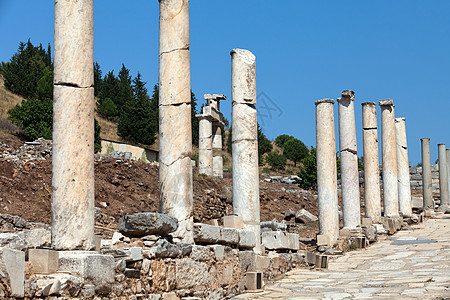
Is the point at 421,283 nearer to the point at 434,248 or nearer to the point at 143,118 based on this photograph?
the point at 434,248

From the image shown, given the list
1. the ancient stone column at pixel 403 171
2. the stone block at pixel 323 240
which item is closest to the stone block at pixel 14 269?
the stone block at pixel 323 240

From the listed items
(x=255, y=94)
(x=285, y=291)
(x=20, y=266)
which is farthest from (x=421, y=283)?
(x=20, y=266)

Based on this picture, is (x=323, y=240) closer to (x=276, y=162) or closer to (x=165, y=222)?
(x=165, y=222)

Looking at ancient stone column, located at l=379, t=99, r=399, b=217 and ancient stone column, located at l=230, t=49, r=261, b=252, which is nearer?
ancient stone column, located at l=230, t=49, r=261, b=252

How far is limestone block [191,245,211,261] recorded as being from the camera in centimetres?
924

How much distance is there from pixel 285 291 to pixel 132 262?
3.89 meters

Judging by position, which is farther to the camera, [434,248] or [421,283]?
[434,248]

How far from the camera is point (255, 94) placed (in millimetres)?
12844

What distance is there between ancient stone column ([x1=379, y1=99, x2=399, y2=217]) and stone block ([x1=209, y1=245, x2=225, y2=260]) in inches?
498

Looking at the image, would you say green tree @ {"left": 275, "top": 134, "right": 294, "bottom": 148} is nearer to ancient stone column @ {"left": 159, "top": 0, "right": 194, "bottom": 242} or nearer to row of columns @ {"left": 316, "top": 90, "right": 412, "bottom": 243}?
row of columns @ {"left": 316, "top": 90, "right": 412, "bottom": 243}

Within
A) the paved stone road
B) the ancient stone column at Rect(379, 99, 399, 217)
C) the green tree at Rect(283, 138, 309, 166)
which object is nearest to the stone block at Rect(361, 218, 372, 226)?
the paved stone road

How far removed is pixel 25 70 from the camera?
57.4 meters

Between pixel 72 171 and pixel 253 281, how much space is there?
15.7 feet

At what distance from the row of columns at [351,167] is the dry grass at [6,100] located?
32.3 metres
